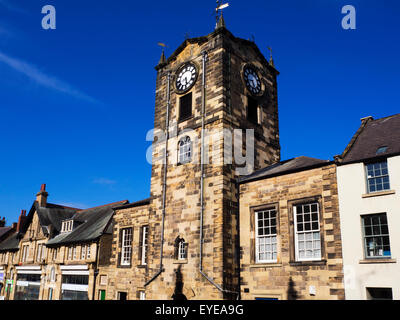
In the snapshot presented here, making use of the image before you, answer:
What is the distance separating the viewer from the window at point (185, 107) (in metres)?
23.1

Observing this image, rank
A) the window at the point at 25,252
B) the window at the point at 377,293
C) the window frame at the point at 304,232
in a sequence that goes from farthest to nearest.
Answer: the window at the point at 25,252
the window frame at the point at 304,232
the window at the point at 377,293

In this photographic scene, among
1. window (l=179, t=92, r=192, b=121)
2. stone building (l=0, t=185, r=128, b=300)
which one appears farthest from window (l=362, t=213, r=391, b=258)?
stone building (l=0, t=185, r=128, b=300)

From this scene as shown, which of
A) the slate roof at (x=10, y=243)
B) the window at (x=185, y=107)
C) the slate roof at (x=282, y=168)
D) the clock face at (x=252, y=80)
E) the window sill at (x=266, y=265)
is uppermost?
the clock face at (x=252, y=80)

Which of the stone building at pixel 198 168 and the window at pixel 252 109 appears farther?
the window at pixel 252 109

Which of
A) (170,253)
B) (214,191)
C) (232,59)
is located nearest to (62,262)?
(170,253)

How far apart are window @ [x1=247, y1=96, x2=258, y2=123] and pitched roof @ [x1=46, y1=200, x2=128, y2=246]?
12737 millimetres

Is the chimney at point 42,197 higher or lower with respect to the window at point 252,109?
lower

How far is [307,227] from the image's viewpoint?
17266 mm

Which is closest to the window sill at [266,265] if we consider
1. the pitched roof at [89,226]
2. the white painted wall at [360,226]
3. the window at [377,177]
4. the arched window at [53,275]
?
the white painted wall at [360,226]

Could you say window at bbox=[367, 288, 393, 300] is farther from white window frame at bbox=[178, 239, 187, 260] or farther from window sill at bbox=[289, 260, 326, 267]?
white window frame at bbox=[178, 239, 187, 260]

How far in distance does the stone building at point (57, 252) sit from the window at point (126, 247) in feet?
14.7

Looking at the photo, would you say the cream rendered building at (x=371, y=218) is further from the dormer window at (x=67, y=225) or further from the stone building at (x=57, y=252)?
the dormer window at (x=67, y=225)

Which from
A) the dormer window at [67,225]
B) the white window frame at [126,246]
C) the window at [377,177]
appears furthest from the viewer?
the dormer window at [67,225]
